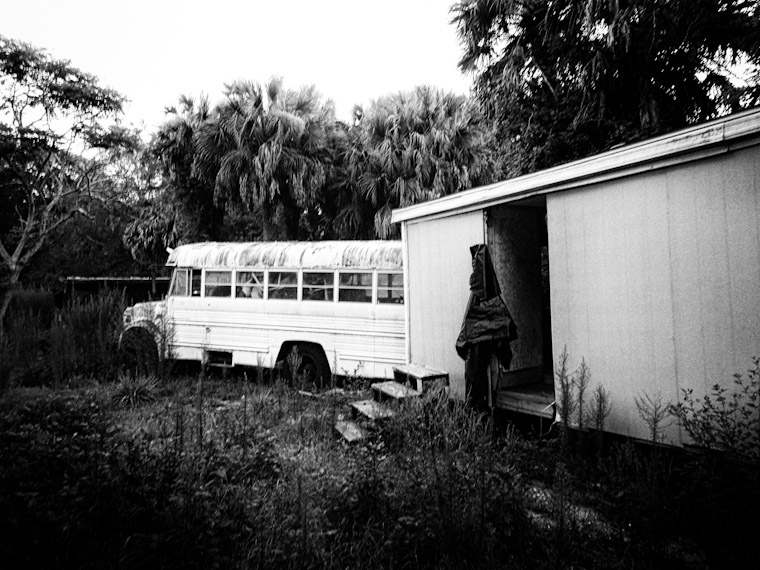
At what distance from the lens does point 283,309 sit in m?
8.35

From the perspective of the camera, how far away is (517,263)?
6047mm

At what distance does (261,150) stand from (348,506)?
12.3 m

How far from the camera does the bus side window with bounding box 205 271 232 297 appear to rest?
9.00 metres

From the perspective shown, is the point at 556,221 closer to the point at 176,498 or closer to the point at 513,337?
the point at 513,337

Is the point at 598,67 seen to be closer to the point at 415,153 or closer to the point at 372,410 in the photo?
the point at 415,153

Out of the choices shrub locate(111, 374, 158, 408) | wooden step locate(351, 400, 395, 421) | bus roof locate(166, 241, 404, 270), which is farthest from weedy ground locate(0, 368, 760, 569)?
bus roof locate(166, 241, 404, 270)

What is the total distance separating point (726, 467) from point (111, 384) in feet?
25.2

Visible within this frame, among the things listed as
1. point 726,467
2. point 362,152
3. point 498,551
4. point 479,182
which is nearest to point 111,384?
point 498,551

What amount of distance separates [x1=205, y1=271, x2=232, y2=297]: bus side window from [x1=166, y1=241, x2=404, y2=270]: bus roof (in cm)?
16

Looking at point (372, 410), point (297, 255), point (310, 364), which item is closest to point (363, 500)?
point (372, 410)

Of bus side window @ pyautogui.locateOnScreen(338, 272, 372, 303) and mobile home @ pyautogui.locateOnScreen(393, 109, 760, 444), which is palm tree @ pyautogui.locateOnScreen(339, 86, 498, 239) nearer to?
bus side window @ pyautogui.locateOnScreen(338, 272, 372, 303)

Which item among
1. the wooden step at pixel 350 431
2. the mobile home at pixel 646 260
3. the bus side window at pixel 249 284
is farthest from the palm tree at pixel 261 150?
the wooden step at pixel 350 431

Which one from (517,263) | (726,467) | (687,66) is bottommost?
(726,467)

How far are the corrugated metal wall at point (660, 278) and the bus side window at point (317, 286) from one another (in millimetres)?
4052
